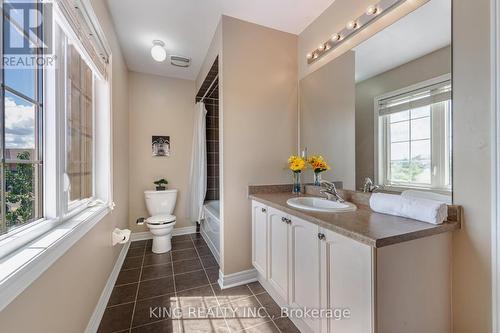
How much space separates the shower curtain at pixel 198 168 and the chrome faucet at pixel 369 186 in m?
2.16

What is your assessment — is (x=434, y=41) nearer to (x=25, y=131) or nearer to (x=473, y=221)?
(x=473, y=221)

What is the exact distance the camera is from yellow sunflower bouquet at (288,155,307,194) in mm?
1999

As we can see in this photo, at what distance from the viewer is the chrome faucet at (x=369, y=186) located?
1.49 metres

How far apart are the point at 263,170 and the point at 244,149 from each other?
295 mm

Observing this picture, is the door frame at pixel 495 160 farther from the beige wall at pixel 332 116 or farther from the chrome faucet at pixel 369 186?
the beige wall at pixel 332 116

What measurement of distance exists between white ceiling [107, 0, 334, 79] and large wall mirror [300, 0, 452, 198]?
0.59 m

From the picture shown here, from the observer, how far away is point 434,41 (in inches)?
46.9

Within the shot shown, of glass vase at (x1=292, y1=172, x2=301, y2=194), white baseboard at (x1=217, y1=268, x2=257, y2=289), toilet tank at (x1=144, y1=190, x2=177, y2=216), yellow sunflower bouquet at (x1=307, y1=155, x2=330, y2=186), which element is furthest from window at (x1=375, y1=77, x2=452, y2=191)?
toilet tank at (x1=144, y1=190, x2=177, y2=216)

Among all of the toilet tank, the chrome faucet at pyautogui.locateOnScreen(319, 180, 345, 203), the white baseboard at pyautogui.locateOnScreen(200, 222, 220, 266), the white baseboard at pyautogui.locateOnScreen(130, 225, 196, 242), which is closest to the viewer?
the chrome faucet at pyautogui.locateOnScreen(319, 180, 345, 203)

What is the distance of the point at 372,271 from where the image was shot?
87cm

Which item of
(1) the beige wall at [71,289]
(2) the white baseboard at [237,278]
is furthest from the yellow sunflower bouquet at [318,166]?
(1) the beige wall at [71,289]

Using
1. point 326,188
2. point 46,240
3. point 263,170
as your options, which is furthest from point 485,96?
point 46,240

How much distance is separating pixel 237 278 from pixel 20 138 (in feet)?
6.08

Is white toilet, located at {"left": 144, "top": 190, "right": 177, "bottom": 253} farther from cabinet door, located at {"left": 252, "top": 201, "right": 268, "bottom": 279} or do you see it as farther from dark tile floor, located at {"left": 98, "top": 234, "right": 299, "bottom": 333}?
cabinet door, located at {"left": 252, "top": 201, "right": 268, "bottom": 279}
